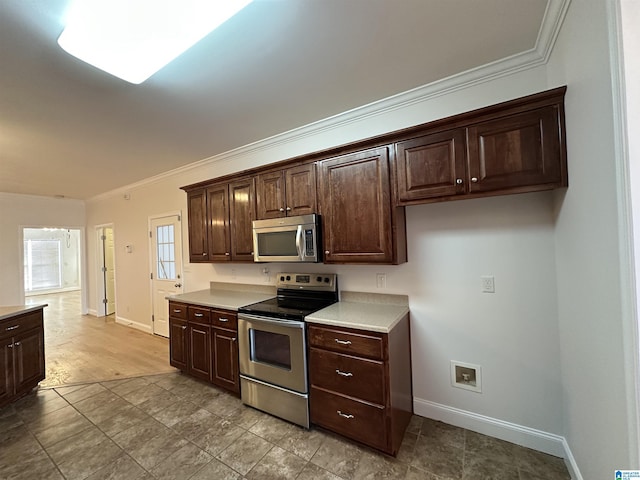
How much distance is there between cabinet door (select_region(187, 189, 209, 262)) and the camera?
327cm

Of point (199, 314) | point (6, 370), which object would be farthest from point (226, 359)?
point (6, 370)

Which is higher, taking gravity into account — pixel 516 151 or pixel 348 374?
pixel 516 151

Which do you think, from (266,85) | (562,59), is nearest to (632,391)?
(562,59)

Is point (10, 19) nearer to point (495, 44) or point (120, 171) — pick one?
point (495, 44)

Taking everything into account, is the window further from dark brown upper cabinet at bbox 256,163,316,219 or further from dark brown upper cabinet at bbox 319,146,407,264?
dark brown upper cabinet at bbox 319,146,407,264

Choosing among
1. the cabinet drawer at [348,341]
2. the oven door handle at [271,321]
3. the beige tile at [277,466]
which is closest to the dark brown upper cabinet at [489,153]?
the cabinet drawer at [348,341]

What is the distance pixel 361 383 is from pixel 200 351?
1876mm

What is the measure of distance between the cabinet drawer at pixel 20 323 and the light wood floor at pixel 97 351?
0.74m

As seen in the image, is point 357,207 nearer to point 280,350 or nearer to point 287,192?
point 287,192

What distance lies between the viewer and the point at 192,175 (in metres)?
3.93

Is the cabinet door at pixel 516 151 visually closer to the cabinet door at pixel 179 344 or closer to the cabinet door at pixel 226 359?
the cabinet door at pixel 226 359

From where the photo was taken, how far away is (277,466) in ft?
5.79

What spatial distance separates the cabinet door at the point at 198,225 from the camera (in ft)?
10.7

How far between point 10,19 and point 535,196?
319 cm
